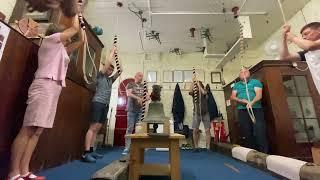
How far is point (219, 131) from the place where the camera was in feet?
15.7

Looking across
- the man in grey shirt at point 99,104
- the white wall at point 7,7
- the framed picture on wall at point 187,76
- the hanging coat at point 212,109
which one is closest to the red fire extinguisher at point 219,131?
the hanging coat at point 212,109

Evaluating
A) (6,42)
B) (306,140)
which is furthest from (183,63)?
(6,42)

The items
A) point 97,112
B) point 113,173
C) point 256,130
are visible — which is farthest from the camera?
point 256,130

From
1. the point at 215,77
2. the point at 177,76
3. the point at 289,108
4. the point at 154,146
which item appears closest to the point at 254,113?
the point at 289,108

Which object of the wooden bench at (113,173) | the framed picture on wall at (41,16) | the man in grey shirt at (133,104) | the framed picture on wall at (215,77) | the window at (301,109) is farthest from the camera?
the framed picture on wall at (215,77)

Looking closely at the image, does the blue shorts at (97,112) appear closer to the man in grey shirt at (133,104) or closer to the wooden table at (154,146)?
the man in grey shirt at (133,104)

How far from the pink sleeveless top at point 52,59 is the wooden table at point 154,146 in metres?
0.67

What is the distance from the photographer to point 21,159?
1321 mm

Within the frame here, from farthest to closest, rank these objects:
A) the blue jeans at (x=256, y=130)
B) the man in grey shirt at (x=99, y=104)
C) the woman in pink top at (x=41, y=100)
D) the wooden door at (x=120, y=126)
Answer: the wooden door at (x=120, y=126) < the blue jeans at (x=256, y=130) < the man in grey shirt at (x=99, y=104) < the woman in pink top at (x=41, y=100)

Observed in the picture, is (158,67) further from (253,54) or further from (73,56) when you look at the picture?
(73,56)

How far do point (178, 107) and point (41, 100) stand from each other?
13.2 ft

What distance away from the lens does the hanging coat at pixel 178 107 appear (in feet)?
16.6

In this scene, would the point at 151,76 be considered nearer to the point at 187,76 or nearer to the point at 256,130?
the point at 187,76

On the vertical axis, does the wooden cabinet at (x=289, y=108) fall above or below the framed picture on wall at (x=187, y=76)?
below
